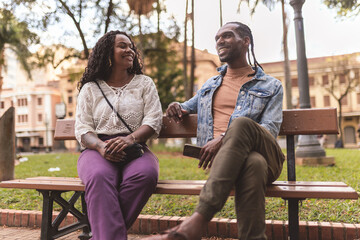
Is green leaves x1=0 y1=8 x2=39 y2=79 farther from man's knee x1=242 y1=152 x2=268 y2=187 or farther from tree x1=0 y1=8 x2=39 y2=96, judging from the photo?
man's knee x1=242 y1=152 x2=268 y2=187

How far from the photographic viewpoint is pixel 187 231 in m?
1.79

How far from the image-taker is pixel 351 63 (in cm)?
3152

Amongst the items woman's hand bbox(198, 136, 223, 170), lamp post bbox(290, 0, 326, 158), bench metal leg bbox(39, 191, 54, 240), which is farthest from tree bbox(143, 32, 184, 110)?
woman's hand bbox(198, 136, 223, 170)

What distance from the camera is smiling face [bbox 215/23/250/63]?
295 cm

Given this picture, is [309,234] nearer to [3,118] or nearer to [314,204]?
[314,204]

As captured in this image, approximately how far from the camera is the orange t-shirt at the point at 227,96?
2.93 metres

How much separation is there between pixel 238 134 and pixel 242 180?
28cm

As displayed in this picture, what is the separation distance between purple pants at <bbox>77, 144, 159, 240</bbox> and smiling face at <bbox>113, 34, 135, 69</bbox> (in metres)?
0.87

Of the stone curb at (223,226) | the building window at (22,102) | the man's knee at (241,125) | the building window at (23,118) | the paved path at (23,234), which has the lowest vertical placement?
the paved path at (23,234)

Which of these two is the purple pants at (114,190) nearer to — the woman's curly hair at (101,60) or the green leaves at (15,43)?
the woman's curly hair at (101,60)

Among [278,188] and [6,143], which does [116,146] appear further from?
[6,143]

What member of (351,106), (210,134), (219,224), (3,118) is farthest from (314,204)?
(351,106)

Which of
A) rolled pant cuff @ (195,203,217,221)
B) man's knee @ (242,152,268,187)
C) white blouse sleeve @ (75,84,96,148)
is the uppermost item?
white blouse sleeve @ (75,84,96,148)

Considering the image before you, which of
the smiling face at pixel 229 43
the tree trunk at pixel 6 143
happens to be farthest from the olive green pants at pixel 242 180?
the tree trunk at pixel 6 143
